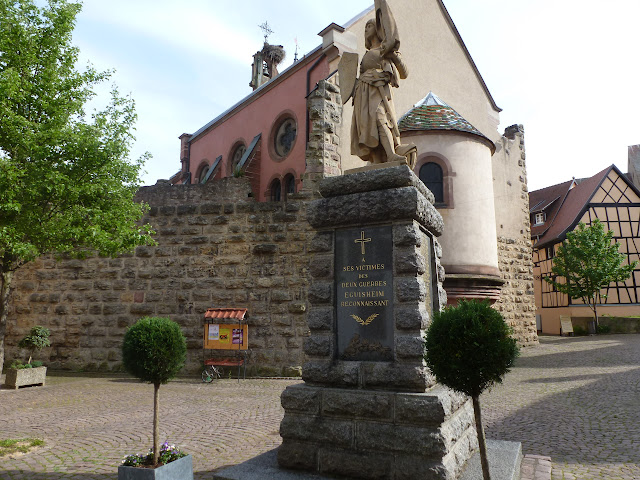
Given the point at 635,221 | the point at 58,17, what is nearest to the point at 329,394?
the point at 58,17

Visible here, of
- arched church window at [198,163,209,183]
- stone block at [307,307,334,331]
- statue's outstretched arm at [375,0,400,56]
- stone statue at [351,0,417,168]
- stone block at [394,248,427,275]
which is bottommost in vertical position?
stone block at [307,307,334,331]

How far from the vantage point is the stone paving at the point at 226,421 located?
5141mm

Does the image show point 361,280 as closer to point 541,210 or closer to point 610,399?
point 610,399

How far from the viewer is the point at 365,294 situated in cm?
497

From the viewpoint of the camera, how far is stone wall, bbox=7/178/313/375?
11.7m

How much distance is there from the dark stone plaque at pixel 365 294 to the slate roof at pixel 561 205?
28775 mm

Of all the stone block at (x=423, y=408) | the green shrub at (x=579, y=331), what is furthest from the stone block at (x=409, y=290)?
the green shrub at (x=579, y=331)

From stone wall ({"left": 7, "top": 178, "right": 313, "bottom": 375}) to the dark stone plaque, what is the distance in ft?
21.8

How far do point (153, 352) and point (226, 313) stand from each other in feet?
23.5

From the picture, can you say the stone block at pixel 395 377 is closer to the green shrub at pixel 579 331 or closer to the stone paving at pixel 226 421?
the stone paving at pixel 226 421

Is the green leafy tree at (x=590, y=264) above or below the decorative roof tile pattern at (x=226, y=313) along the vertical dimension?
above

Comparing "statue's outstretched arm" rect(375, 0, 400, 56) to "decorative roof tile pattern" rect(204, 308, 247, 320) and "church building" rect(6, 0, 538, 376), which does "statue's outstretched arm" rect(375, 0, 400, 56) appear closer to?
"church building" rect(6, 0, 538, 376)

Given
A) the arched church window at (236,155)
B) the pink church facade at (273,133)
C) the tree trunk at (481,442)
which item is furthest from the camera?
the arched church window at (236,155)

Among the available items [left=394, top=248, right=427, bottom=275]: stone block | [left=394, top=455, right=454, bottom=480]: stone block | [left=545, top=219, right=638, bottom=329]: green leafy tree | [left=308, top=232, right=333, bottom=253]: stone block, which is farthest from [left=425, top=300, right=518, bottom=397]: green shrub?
[left=545, top=219, right=638, bottom=329]: green leafy tree
